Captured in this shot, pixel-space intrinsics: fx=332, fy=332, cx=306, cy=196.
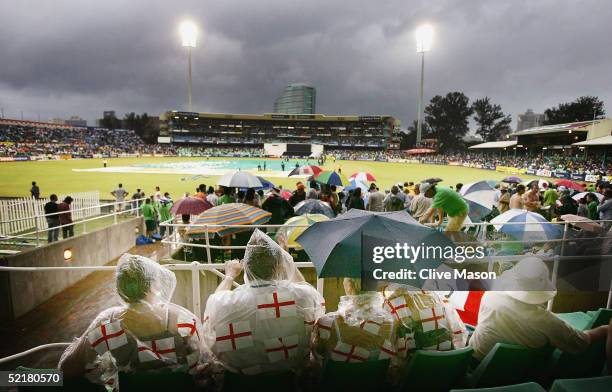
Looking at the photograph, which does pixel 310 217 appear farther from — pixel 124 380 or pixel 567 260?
pixel 124 380

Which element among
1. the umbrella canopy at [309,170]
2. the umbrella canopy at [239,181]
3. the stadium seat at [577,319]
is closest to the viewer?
the stadium seat at [577,319]

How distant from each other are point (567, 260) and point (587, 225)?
5.43ft

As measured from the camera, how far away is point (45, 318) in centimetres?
544

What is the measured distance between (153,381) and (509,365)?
6.80 feet

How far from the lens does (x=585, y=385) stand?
1586 millimetres

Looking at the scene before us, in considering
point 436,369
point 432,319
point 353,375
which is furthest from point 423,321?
point 353,375

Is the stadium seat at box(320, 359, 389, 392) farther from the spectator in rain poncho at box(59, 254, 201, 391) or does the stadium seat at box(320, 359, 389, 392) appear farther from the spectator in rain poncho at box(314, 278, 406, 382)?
the spectator in rain poncho at box(59, 254, 201, 391)

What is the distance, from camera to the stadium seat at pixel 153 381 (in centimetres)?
179

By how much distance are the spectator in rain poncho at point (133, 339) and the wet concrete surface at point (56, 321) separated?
9.95 feet

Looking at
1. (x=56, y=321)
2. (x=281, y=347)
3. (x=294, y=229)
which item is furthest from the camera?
(x=56, y=321)

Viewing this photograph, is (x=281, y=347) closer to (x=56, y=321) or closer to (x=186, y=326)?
(x=186, y=326)

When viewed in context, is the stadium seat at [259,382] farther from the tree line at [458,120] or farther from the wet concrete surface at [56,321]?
the tree line at [458,120]

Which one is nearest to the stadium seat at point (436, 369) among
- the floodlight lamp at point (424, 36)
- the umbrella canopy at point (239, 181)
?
the umbrella canopy at point (239, 181)

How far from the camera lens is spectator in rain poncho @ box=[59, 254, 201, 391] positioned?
1.89m
